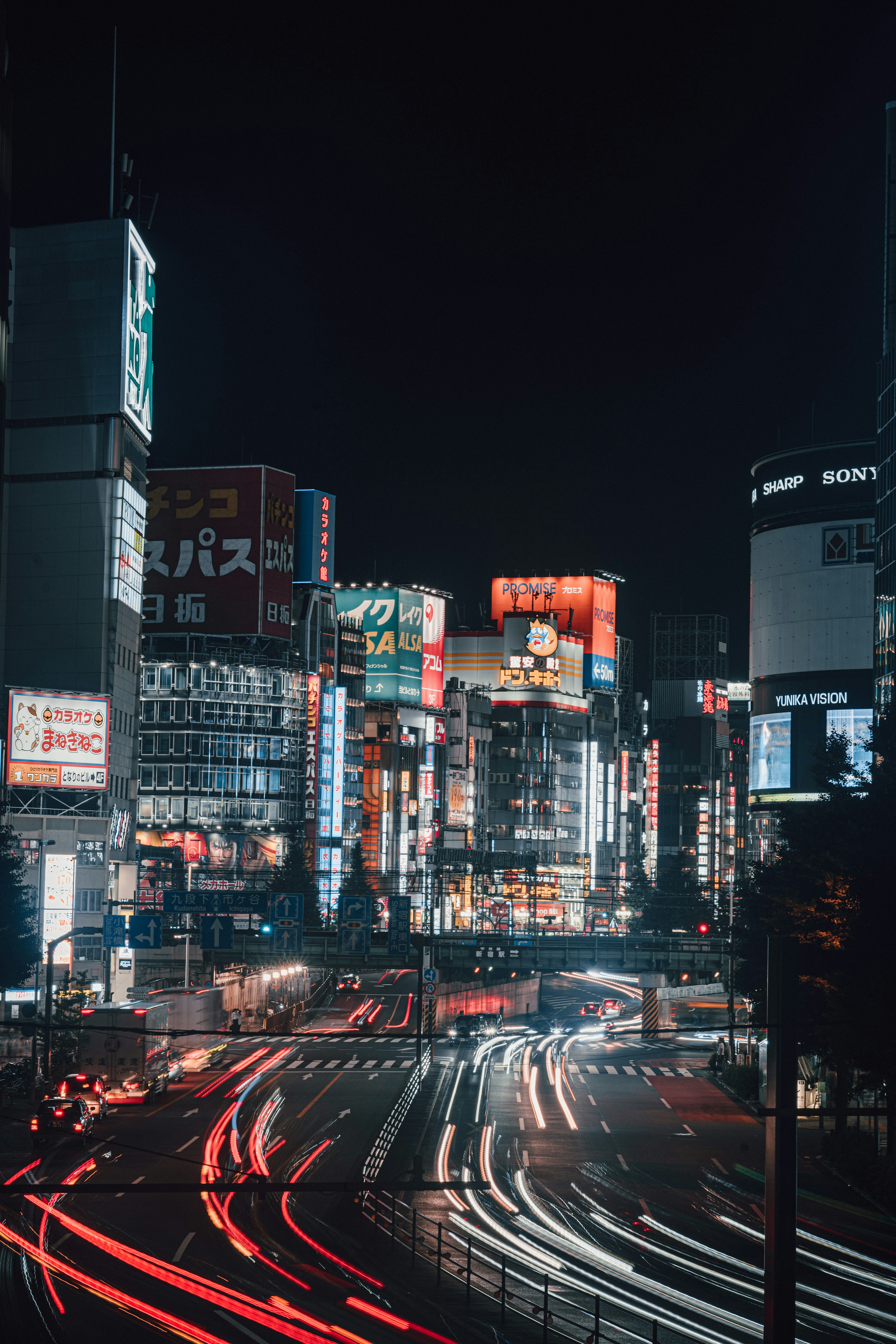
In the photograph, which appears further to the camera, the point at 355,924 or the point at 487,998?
the point at 487,998

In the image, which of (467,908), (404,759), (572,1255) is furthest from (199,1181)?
(404,759)

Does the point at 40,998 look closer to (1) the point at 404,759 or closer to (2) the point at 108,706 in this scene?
(2) the point at 108,706

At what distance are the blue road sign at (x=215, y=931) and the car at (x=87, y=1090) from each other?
6.75 meters

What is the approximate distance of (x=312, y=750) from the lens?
162875mm

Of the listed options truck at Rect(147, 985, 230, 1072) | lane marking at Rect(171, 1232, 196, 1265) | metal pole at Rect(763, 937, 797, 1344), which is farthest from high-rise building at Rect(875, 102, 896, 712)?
metal pole at Rect(763, 937, 797, 1344)

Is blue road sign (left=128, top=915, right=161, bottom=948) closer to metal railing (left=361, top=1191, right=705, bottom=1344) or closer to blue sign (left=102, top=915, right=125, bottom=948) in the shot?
blue sign (left=102, top=915, right=125, bottom=948)

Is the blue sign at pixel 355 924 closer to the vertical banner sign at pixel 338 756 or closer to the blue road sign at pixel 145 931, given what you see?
the blue road sign at pixel 145 931

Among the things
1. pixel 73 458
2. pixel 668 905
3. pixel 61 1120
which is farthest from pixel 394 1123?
pixel 668 905

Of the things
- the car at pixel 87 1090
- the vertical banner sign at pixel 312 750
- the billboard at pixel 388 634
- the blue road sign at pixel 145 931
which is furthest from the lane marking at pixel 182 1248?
the billboard at pixel 388 634

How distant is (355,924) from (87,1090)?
40.4 feet

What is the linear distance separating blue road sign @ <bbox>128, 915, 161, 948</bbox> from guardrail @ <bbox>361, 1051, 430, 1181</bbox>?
41.0 feet

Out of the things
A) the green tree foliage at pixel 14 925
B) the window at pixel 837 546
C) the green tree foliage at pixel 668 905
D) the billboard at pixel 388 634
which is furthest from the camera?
the billboard at pixel 388 634

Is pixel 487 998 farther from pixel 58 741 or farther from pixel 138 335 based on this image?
pixel 138 335

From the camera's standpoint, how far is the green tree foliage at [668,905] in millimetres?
127969
